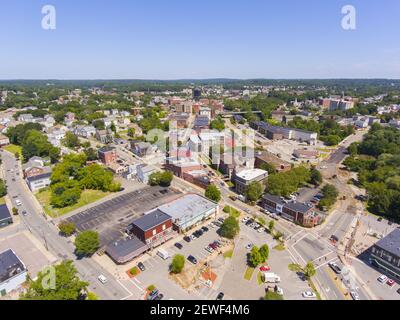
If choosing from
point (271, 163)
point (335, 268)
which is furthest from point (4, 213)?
point (271, 163)

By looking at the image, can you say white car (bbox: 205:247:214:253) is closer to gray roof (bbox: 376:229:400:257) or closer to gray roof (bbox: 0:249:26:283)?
gray roof (bbox: 376:229:400:257)

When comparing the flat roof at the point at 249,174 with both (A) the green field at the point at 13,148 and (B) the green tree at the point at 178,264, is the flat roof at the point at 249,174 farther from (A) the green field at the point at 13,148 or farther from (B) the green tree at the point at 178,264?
(A) the green field at the point at 13,148

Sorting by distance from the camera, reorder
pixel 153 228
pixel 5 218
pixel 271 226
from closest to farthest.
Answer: pixel 153 228
pixel 271 226
pixel 5 218

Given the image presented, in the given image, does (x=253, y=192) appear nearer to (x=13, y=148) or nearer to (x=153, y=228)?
(x=153, y=228)

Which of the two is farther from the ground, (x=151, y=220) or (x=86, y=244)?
(x=151, y=220)

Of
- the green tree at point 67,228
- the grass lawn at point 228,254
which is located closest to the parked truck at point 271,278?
the grass lawn at point 228,254

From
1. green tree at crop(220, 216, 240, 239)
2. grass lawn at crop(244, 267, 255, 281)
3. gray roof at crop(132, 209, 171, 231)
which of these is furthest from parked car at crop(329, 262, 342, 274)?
gray roof at crop(132, 209, 171, 231)

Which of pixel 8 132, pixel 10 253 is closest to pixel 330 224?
pixel 10 253
